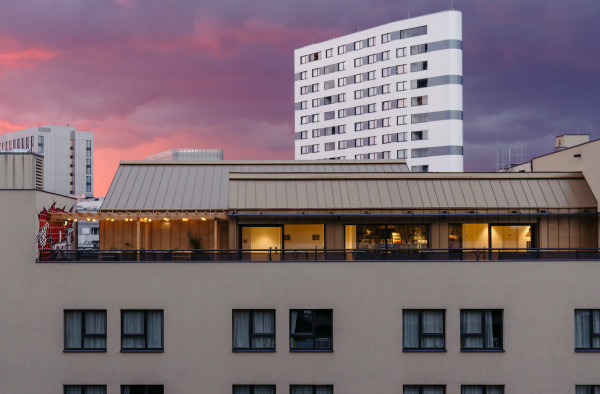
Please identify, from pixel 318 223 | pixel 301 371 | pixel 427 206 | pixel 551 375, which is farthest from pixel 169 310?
pixel 551 375

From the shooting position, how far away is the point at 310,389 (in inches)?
786

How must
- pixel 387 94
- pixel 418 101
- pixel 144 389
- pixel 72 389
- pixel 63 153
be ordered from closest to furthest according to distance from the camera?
pixel 144 389
pixel 72 389
pixel 418 101
pixel 387 94
pixel 63 153

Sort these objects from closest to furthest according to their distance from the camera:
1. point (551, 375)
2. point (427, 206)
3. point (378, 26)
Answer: point (551, 375) → point (427, 206) → point (378, 26)

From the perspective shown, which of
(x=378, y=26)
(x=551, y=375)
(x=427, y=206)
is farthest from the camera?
(x=378, y=26)

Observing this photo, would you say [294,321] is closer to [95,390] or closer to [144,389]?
[144,389]

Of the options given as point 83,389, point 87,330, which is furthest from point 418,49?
point 83,389

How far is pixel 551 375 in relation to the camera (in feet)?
64.8

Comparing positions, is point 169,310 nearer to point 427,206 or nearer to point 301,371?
point 301,371

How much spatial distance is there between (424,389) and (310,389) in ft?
15.0

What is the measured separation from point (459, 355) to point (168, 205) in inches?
605

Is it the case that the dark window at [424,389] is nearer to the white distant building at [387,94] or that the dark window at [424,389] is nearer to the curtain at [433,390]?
the curtain at [433,390]

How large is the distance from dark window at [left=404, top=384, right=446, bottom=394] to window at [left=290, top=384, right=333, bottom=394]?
3.12 meters

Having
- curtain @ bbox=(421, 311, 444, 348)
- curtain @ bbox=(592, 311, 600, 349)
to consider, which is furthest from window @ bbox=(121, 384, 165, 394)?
curtain @ bbox=(592, 311, 600, 349)

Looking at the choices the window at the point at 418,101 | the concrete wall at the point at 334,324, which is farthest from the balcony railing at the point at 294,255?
the window at the point at 418,101
